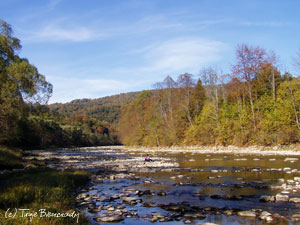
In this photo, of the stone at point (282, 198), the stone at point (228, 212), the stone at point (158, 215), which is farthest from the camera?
the stone at point (282, 198)

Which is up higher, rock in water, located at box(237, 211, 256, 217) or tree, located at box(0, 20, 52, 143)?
tree, located at box(0, 20, 52, 143)

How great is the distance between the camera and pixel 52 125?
9525 cm

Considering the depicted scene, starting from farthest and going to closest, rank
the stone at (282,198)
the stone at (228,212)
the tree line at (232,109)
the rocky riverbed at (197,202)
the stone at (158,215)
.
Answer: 1. the tree line at (232,109)
2. the stone at (282,198)
3. the stone at (228,212)
4. the stone at (158,215)
5. the rocky riverbed at (197,202)

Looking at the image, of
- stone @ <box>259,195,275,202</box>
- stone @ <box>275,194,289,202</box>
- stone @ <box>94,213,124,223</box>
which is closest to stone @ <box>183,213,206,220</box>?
stone @ <box>94,213,124,223</box>

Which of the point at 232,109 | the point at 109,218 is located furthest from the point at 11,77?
the point at 232,109

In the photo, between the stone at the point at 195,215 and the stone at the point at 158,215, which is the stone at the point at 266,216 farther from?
the stone at the point at 158,215

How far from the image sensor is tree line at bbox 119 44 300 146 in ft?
119

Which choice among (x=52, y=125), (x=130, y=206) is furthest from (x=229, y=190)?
(x=52, y=125)

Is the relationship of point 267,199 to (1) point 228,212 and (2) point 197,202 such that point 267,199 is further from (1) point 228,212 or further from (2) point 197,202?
(2) point 197,202

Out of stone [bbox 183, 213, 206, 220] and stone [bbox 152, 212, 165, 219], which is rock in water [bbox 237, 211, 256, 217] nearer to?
stone [bbox 183, 213, 206, 220]

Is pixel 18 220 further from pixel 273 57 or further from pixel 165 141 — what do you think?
pixel 165 141

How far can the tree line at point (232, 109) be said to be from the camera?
36188 millimetres

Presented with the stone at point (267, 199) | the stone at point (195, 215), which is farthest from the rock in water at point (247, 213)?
the stone at point (267, 199)

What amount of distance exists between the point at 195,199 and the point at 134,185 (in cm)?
430
